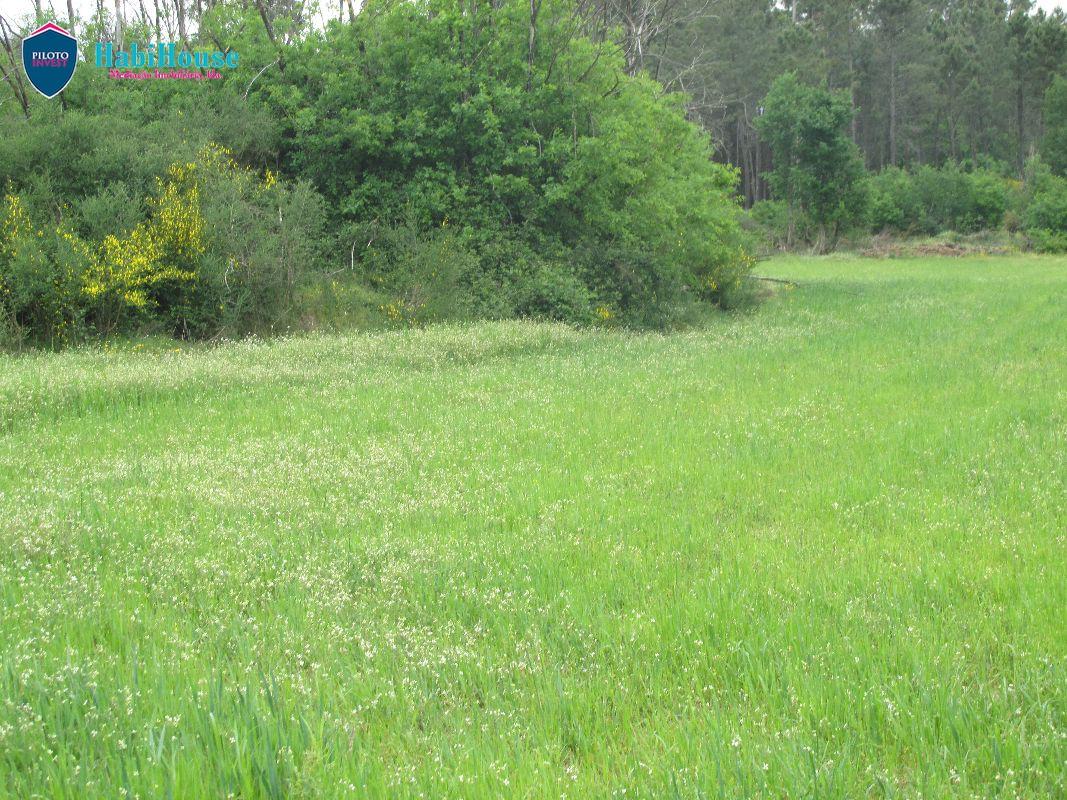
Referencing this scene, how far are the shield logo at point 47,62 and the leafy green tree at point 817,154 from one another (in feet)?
136

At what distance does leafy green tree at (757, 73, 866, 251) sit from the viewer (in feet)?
172

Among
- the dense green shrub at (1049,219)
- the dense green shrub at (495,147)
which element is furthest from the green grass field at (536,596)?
the dense green shrub at (1049,219)

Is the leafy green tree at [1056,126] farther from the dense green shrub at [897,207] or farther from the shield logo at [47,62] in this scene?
the shield logo at [47,62]

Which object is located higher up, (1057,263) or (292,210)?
(292,210)

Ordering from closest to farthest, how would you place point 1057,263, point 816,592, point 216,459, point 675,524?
point 816,592 → point 675,524 → point 216,459 → point 1057,263

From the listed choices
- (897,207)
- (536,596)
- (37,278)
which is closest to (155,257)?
(37,278)

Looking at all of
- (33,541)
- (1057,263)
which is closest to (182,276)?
(33,541)

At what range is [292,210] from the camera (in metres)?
20.8

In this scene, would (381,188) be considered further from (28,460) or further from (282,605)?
(282,605)

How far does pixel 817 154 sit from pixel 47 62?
144 feet

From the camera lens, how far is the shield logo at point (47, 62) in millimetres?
21984

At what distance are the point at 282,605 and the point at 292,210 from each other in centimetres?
1730

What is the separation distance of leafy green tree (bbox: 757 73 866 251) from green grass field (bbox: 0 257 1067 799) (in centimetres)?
4526

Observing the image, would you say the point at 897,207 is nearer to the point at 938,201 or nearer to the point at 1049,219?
the point at 938,201
